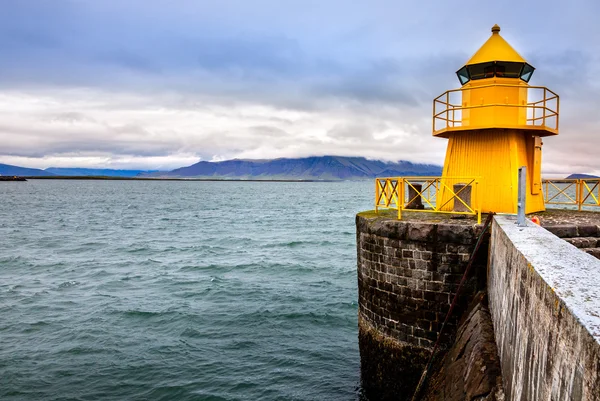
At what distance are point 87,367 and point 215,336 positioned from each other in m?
3.77

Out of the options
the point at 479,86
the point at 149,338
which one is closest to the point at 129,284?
the point at 149,338

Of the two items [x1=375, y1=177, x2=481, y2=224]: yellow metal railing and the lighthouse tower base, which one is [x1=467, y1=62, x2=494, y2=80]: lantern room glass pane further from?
[x1=375, y1=177, x2=481, y2=224]: yellow metal railing

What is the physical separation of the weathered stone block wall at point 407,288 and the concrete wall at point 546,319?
206cm

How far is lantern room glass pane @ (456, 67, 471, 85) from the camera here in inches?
487

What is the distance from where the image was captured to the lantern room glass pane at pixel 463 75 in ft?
40.6

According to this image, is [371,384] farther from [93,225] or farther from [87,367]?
[93,225]

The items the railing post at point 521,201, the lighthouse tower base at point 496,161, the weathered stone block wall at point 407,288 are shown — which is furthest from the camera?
the lighthouse tower base at point 496,161

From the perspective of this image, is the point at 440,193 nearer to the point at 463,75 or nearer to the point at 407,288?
the point at 463,75

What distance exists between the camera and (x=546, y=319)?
3695 millimetres

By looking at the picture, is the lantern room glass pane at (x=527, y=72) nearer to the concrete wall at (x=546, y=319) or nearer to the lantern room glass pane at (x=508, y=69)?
the lantern room glass pane at (x=508, y=69)

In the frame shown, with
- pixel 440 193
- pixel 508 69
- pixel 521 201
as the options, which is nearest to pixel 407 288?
pixel 521 201

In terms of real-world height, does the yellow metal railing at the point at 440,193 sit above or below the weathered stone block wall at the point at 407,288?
above

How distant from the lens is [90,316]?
16391 mm

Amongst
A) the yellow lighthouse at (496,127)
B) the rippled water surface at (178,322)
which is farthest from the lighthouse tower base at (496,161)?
the rippled water surface at (178,322)
